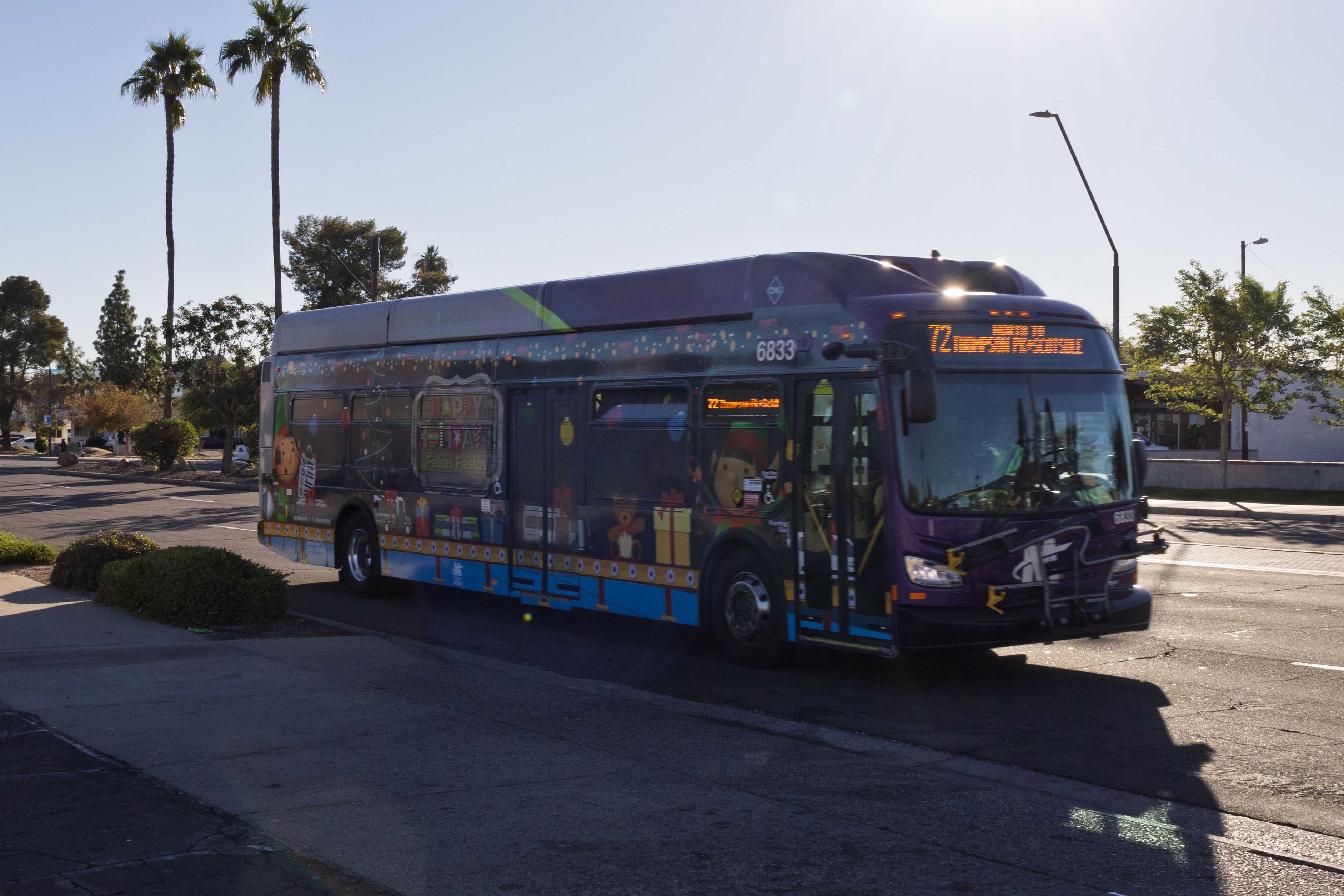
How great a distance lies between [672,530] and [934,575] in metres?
2.67

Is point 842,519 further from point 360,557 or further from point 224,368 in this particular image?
point 224,368

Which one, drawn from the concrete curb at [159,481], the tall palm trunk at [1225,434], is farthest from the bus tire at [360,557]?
the concrete curb at [159,481]

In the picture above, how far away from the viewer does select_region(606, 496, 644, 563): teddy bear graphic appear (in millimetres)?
10617

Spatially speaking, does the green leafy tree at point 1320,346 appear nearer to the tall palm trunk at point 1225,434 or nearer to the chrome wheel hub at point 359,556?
the tall palm trunk at point 1225,434

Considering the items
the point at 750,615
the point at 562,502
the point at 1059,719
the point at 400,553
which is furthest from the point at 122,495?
the point at 1059,719

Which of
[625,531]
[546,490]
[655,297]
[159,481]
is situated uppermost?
[655,297]

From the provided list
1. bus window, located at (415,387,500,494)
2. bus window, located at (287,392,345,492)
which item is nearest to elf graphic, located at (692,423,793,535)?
bus window, located at (415,387,500,494)

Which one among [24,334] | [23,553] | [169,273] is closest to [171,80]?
[169,273]

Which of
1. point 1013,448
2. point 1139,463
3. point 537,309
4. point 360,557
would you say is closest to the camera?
point 1013,448

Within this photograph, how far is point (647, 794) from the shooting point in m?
6.17

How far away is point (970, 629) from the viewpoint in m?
8.23

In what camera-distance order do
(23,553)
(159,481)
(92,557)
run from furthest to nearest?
(159,481)
(23,553)
(92,557)

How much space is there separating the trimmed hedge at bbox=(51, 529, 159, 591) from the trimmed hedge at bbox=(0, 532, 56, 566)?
3.07 meters

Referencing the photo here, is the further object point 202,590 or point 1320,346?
point 1320,346
